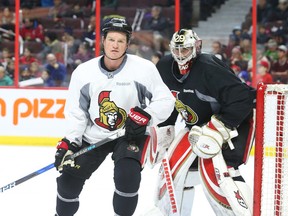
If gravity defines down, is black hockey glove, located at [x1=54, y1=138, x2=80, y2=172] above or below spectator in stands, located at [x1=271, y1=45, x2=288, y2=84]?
below

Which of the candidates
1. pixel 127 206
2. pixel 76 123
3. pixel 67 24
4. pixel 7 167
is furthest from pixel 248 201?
pixel 67 24

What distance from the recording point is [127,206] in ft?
11.8

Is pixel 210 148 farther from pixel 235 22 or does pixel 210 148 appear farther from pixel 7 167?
pixel 235 22

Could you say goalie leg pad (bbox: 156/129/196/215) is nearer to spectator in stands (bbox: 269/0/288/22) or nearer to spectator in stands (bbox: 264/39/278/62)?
spectator in stands (bbox: 264/39/278/62)

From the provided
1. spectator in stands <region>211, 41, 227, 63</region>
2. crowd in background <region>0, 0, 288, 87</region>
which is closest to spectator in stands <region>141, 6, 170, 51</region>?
crowd in background <region>0, 0, 288, 87</region>

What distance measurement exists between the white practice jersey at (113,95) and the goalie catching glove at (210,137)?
6.7 inches

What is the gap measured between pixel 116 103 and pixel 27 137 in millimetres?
3389

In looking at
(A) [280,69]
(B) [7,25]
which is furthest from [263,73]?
(B) [7,25]

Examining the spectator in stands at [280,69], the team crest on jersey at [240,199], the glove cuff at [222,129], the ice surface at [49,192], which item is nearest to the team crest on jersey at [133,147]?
the glove cuff at [222,129]

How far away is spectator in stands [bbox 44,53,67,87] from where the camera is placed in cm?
708

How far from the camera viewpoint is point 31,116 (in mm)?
6961

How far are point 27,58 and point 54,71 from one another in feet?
0.93

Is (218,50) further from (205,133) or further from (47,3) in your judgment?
(205,133)

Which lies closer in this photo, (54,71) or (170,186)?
(170,186)
